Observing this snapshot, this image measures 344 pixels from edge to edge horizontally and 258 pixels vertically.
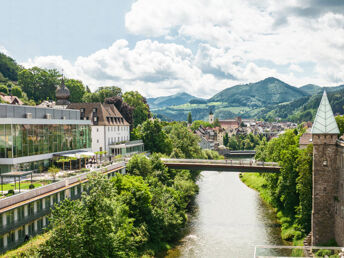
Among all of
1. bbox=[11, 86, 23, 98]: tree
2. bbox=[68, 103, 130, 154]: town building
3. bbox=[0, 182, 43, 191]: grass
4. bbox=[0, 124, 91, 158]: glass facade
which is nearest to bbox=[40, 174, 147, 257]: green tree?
bbox=[0, 182, 43, 191]: grass

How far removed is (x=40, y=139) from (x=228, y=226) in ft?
78.4

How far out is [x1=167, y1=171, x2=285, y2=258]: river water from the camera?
122 ft

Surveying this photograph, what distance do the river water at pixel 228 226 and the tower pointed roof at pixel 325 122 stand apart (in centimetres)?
1255

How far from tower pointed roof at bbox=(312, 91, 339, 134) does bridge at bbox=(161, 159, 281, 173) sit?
13426mm

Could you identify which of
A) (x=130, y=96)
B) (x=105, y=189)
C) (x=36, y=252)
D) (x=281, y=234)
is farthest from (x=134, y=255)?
(x=130, y=96)

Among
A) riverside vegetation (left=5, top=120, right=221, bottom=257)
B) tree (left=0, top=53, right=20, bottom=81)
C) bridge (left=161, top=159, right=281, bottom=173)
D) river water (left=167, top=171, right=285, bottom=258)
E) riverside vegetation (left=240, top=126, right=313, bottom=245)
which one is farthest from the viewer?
tree (left=0, top=53, right=20, bottom=81)

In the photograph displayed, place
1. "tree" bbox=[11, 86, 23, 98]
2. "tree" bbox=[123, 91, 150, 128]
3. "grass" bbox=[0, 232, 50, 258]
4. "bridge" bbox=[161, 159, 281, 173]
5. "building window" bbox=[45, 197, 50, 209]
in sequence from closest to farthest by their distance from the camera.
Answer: "grass" bbox=[0, 232, 50, 258] < "building window" bbox=[45, 197, 50, 209] < "bridge" bbox=[161, 159, 281, 173] < "tree" bbox=[123, 91, 150, 128] < "tree" bbox=[11, 86, 23, 98]

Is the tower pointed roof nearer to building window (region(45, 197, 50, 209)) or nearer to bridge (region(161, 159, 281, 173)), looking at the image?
bridge (region(161, 159, 281, 173))

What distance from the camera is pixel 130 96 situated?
3812 inches

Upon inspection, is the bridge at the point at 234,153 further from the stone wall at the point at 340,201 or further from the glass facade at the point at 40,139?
the stone wall at the point at 340,201

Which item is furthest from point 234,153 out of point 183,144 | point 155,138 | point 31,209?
point 31,209

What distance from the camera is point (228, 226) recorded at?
147ft

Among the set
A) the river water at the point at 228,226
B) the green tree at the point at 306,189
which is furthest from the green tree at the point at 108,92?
the green tree at the point at 306,189

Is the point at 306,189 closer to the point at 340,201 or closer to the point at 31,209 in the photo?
the point at 340,201
